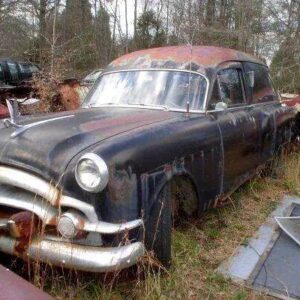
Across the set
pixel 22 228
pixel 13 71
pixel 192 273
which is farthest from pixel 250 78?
pixel 13 71

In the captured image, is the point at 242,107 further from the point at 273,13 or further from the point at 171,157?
the point at 273,13

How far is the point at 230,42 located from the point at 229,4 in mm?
2955

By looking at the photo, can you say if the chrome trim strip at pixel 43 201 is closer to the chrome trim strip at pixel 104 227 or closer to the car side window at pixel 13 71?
the chrome trim strip at pixel 104 227

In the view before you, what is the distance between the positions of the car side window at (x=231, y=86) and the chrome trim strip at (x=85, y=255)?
2.26 metres

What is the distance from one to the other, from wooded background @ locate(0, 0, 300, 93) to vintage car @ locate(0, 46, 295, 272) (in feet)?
21.1

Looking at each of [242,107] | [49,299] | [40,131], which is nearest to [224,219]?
[242,107]

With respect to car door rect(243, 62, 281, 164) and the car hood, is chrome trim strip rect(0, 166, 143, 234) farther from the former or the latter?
car door rect(243, 62, 281, 164)

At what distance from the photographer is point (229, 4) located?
2027 cm

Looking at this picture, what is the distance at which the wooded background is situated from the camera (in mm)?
15125

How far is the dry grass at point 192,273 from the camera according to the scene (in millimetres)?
3025

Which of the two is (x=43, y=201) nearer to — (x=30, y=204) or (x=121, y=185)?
(x=30, y=204)

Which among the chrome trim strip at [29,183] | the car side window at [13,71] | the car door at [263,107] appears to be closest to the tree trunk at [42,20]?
the car side window at [13,71]

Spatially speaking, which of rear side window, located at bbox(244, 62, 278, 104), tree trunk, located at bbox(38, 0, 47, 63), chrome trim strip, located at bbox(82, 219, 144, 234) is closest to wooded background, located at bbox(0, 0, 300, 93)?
tree trunk, located at bbox(38, 0, 47, 63)

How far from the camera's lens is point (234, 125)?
175 inches
